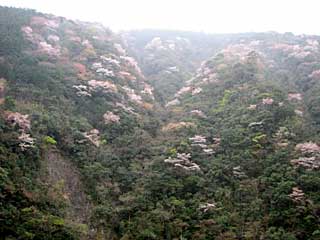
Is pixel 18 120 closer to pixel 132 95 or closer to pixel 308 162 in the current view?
pixel 132 95

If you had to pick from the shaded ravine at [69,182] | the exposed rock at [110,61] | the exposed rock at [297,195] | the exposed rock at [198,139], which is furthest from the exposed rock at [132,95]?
the exposed rock at [297,195]

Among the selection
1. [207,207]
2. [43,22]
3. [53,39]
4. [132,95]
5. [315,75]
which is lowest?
[207,207]

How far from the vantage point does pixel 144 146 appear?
80.2 feet

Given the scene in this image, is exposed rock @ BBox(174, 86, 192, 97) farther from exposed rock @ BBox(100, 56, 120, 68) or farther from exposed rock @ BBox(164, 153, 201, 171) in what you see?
exposed rock @ BBox(164, 153, 201, 171)

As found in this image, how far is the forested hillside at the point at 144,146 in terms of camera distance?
1703cm

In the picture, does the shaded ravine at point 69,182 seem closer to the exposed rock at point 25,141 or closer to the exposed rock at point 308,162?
the exposed rock at point 25,141

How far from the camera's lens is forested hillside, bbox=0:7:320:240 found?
17.0 m

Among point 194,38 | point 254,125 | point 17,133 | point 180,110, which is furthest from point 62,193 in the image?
point 194,38

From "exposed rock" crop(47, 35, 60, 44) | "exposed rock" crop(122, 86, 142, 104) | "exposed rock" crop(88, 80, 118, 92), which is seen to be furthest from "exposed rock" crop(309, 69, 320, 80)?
"exposed rock" crop(47, 35, 60, 44)

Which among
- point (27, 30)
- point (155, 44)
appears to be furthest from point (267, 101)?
point (155, 44)

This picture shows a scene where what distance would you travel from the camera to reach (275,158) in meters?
20.6

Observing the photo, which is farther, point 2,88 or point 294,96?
point 294,96

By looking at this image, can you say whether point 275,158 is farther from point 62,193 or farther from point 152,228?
point 62,193

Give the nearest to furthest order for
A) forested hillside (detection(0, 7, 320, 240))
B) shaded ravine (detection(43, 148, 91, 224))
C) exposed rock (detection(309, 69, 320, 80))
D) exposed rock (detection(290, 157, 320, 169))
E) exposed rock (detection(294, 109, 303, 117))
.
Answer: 1. forested hillside (detection(0, 7, 320, 240))
2. shaded ravine (detection(43, 148, 91, 224))
3. exposed rock (detection(290, 157, 320, 169))
4. exposed rock (detection(294, 109, 303, 117))
5. exposed rock (detection(309, 69, 320, 80))
